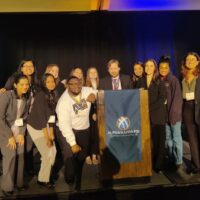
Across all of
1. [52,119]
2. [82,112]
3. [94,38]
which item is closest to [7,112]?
[52,119]

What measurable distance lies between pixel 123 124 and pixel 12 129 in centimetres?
118

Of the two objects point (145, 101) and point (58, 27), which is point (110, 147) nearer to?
point (145, 101)

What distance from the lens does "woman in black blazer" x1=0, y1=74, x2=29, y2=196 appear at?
3582 millimetres

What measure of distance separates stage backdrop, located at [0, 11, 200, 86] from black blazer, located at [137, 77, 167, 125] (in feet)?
8.39

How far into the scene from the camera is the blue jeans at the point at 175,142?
4.25 metres

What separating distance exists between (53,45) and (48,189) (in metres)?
3.36

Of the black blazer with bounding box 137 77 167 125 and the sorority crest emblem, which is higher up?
the black blazer with bounding box 137 77 167 125

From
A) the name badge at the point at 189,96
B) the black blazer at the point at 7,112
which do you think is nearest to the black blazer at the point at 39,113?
the black blazer at the point at 7,112

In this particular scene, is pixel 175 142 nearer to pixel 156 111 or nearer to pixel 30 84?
pixel 156 111

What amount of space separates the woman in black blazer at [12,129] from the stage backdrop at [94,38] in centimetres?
283

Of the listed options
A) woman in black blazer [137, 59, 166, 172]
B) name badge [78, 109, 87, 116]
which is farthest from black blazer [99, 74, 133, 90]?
name badge [78, 109, 87, 116]

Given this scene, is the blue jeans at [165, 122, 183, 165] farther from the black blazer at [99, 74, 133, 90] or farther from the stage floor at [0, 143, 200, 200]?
the black blazer at [99, 74, 133, 90]

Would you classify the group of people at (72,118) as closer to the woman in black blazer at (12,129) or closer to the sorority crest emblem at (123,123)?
the woman in black blazer at (12,129)

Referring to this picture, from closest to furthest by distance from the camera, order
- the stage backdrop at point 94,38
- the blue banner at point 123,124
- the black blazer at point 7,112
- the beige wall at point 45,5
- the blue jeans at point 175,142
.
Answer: the black blazer at point 7,112
the blue banner at point 123,124
the blue jeans at point 175,142
the beige wall at point 45,5
the stage backdrop at point 94,38
